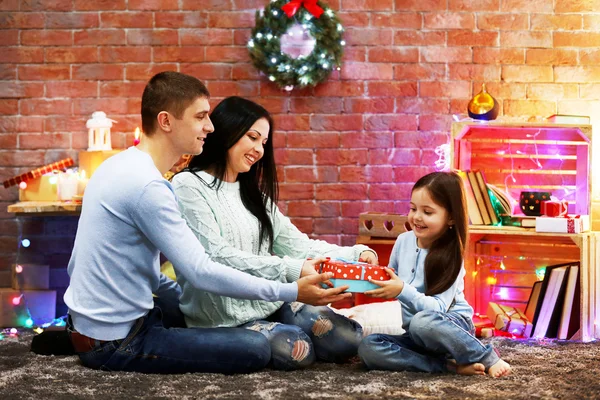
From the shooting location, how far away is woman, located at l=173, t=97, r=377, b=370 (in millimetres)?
2727

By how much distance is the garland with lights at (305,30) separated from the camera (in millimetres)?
4043

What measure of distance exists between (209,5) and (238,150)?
1.55 meters

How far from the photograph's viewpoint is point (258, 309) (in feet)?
9.44

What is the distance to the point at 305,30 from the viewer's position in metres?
4.08

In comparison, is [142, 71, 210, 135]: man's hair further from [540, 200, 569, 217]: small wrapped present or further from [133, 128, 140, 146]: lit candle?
[540, 200, 569, 217]: small wrapped present

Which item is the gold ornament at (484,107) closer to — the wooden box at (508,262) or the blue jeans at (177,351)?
the wooden box at (508,262)

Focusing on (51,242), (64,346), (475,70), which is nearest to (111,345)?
(64,346)

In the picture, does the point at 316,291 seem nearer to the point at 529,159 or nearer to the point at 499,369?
the point at 499,369

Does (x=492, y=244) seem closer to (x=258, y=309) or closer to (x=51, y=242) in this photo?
(x=258, y=309)

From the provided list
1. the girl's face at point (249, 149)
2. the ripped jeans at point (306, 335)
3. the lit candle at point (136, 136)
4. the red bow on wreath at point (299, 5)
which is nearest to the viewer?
the ripped jeans at point (306, 335)

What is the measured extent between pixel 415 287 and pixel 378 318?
1.63 feet

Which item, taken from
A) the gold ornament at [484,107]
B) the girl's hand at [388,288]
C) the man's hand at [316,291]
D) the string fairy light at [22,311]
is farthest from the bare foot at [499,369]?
the string fairy light at [22,311]

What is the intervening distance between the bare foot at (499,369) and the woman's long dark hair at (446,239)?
304 mm

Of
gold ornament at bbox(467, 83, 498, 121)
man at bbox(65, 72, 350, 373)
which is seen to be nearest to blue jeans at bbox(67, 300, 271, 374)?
man at bbox(65, 72, 350, 373)
